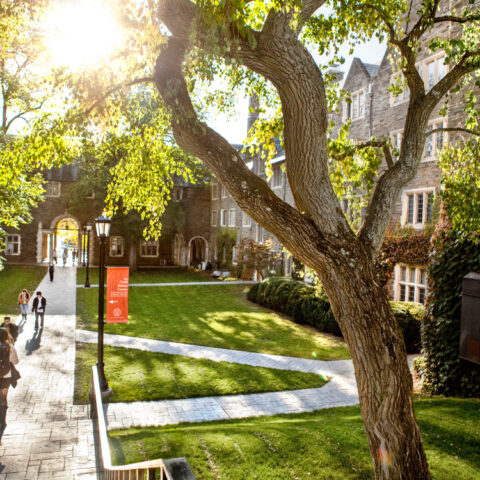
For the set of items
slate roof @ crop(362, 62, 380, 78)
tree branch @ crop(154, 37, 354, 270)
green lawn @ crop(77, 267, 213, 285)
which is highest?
slate roof @ crop(362, 62, 380, 78)

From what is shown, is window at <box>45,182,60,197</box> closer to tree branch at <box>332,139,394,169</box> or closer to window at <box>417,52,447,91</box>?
window at <box>417,52,447,91</box>

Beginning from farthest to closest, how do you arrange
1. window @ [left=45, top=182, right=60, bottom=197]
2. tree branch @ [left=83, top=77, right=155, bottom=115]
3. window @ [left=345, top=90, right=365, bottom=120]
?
window @ [left=45, top=182, right=60, bottom=197], window @ [left=345, top=90, right=365, bottom=120], tree branch @ [left=83, top=77, right=155, bottom=115]

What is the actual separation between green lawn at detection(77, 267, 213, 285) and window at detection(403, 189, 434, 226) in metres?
17.5

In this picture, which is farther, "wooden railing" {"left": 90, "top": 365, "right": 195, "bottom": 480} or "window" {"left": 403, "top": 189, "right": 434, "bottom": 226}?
"window" {"left": 403, "top": 189, "right": 434, "bottom": 226}

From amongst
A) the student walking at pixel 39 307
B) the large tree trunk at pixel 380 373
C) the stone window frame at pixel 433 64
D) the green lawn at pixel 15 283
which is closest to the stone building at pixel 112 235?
the green lawn at pixel 15 283

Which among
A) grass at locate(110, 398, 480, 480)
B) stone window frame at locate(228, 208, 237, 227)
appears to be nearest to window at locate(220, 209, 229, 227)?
stone window frame at locate(228, 208, 237, 227)

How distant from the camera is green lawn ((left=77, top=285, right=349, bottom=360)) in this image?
15656mm

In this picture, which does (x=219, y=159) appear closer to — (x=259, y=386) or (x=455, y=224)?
(x=455, y=224)

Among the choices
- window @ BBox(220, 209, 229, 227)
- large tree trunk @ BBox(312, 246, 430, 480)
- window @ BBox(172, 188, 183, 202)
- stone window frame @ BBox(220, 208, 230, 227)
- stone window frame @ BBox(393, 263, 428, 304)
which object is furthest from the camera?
window @ BBox(172, 188, 183, 202)

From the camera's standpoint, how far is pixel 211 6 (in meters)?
4.41

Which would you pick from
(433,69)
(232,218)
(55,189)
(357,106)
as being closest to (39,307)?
(357,106)

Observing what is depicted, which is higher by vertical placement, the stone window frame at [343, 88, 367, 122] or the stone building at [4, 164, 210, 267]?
the stone window frame at [343, 88, 367, 122]

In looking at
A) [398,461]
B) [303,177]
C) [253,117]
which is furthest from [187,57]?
[253,117]

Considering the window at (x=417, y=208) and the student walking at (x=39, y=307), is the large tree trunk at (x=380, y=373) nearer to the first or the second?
the student walking at (x=39, y=307)
